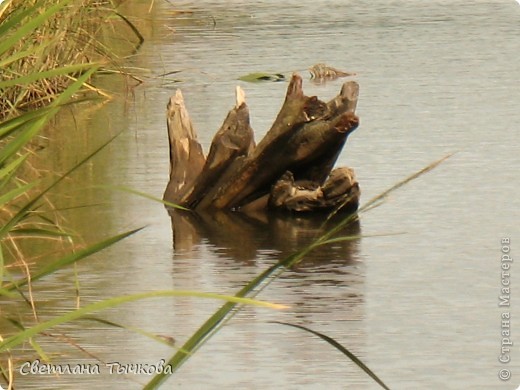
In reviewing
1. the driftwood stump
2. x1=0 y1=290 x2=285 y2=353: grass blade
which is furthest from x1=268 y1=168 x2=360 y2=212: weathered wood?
x1=0 y1=290 x2=285 y2=353: grass blade

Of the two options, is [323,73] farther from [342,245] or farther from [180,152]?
[342,245]

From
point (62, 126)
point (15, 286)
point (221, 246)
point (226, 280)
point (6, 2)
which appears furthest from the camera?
point (62, 126)

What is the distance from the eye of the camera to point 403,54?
1734 cm

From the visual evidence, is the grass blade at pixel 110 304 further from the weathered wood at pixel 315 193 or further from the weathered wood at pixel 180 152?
the weathered wood at pixel 180 152

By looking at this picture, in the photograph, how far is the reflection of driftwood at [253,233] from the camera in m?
8.13

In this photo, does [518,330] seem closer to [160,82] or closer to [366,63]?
[160,82]

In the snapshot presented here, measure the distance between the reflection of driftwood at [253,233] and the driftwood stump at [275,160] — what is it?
4.2 inches

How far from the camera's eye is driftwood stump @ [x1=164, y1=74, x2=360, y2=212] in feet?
28.1

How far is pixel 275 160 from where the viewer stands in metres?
8.73

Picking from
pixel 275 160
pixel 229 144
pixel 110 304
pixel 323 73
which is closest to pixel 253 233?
pixel 275 160

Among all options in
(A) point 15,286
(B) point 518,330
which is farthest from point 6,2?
(B) point 518,330

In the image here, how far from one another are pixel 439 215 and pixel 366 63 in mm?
7710

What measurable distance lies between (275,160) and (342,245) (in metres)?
0.76

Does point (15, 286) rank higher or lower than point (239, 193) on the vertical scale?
higher
